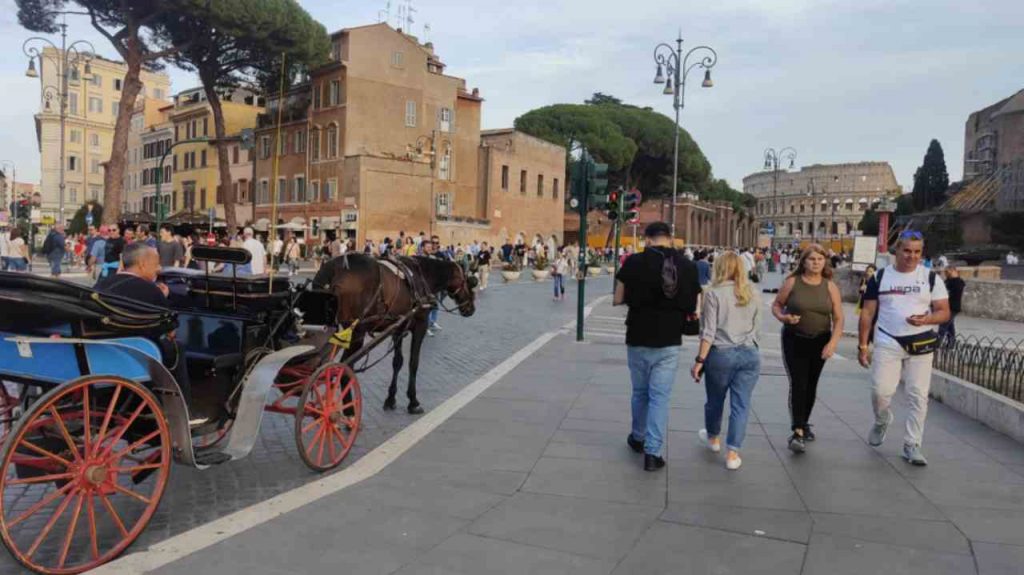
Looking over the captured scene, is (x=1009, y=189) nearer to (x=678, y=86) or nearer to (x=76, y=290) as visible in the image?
(x=678, y=86)

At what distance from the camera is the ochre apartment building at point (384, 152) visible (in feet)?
155

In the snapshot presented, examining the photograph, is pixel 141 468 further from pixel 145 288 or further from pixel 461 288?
pixel 461 288

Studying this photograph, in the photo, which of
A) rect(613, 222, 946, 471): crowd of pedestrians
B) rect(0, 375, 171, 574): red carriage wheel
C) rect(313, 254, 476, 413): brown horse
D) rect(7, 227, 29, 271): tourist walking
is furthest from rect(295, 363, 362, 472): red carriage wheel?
rect(7, 227, 29, 271): tourist walking

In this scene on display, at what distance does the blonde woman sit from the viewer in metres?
5.95

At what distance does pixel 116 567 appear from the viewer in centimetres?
390

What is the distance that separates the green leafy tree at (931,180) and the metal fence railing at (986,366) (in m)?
63.8

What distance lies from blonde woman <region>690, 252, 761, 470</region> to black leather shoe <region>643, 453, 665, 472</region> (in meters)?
0.51

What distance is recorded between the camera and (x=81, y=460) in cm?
395

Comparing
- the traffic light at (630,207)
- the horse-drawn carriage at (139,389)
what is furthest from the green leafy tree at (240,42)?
the horse-drawn carriage at (139,389)

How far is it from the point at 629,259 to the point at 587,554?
238 cm

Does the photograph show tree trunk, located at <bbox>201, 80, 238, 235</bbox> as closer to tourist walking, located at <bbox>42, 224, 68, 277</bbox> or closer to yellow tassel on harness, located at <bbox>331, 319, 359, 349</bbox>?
tourist walking, located at <bbox>42, 224, 68, 277</bbox>

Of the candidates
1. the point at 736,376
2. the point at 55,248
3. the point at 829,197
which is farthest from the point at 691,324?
the point at 829,197

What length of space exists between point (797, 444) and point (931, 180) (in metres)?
70.6

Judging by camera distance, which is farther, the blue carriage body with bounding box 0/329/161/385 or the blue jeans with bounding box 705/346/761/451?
the blue jeans with bounding box 705/346/761/451
